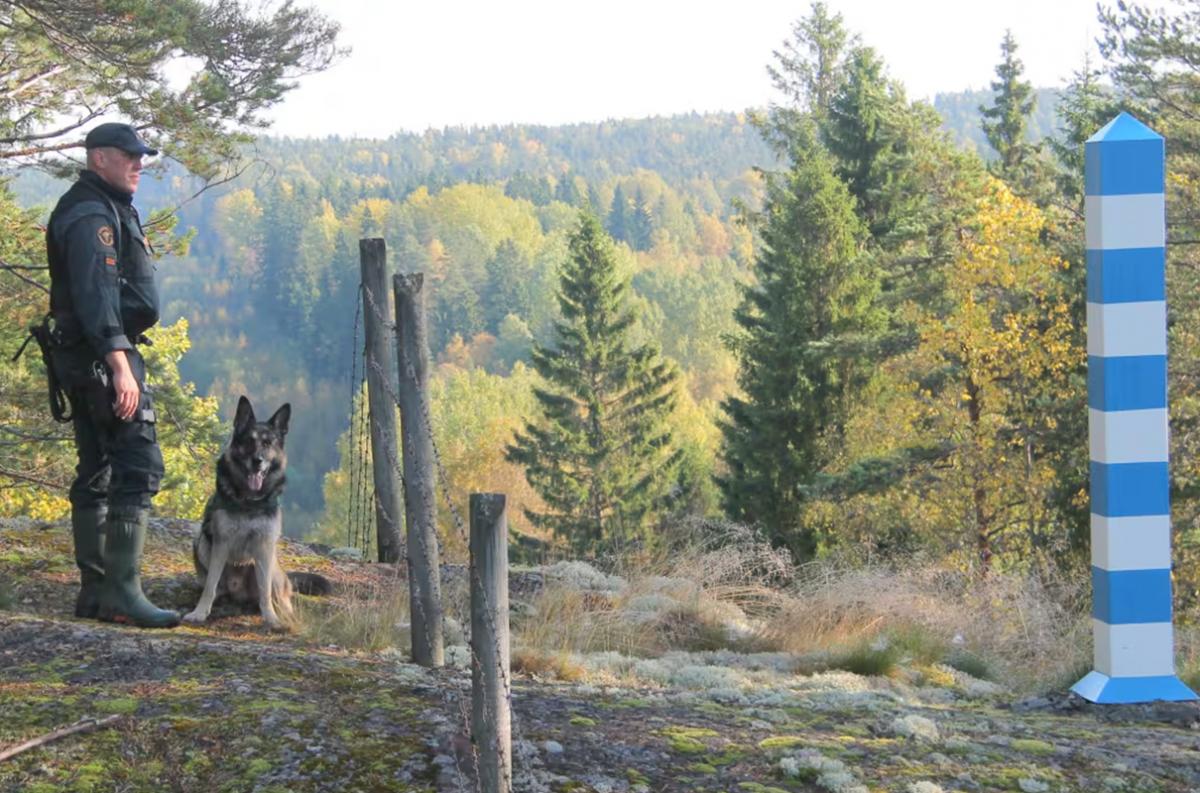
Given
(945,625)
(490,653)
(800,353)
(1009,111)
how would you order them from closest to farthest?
(490,653), (945,625), (800,353), (1009,111)

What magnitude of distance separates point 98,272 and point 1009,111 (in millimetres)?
43827

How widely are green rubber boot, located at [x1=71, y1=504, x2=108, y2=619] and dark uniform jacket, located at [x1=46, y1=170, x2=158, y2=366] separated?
2.95 ft

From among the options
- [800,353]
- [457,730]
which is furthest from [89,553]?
[800,353]

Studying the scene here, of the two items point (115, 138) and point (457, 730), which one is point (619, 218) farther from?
point (457, 730)

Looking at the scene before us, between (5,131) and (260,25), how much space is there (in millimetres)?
3256

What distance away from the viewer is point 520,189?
146375 millimetres

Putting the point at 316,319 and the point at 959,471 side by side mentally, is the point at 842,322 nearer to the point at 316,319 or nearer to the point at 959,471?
the point at 959,471

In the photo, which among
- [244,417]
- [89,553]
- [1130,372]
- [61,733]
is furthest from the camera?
[244,417]

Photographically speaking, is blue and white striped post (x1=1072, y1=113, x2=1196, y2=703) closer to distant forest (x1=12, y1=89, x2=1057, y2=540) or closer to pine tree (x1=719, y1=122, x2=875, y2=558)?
pine tree (x1=719, y1=122, x2=875, y2=558)

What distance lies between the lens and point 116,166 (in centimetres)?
611

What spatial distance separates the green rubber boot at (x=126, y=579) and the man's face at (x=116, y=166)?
153cm

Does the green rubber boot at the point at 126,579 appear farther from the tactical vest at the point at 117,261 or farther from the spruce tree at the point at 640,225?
the spruce tree at the point at 640,225

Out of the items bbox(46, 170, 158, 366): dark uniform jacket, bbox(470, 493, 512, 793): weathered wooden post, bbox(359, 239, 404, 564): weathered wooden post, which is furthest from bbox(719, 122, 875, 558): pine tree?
bbox(470, 493, 512, 793): weathered wooden post

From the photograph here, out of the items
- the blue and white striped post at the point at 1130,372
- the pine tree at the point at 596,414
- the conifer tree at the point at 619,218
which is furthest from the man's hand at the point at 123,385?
the conifer tree at the point at 619,218
